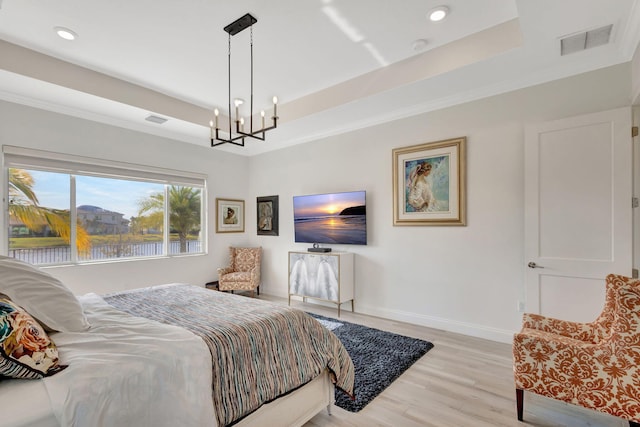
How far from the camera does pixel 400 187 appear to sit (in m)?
3.86

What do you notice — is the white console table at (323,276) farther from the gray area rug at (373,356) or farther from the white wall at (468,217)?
the gray area rug at (373,356)

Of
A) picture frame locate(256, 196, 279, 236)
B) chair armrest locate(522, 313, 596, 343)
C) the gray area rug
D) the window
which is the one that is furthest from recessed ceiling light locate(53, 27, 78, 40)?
chair armrest locate(522, 313, 596, 343)

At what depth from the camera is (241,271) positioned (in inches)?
208

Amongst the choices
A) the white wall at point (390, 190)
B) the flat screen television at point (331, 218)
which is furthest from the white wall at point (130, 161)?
the flat screen television at point (331, 218)

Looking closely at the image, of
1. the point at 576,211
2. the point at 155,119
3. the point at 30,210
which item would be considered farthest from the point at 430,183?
the point at 30,210

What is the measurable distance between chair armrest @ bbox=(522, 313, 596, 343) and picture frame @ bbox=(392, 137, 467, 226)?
53.7 inches

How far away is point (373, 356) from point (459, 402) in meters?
0.85

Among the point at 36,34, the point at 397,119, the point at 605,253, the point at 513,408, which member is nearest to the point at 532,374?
the point at 513,408

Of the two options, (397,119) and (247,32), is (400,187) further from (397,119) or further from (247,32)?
(247,32)

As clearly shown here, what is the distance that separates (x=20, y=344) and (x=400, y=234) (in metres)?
3.52

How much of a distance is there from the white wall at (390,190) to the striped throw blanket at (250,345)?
6.47 ft

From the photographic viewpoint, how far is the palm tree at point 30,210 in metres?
3.38

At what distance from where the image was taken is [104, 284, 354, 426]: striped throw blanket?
1461 mm

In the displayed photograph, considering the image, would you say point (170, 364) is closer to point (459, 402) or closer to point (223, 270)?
point (459, 402)
